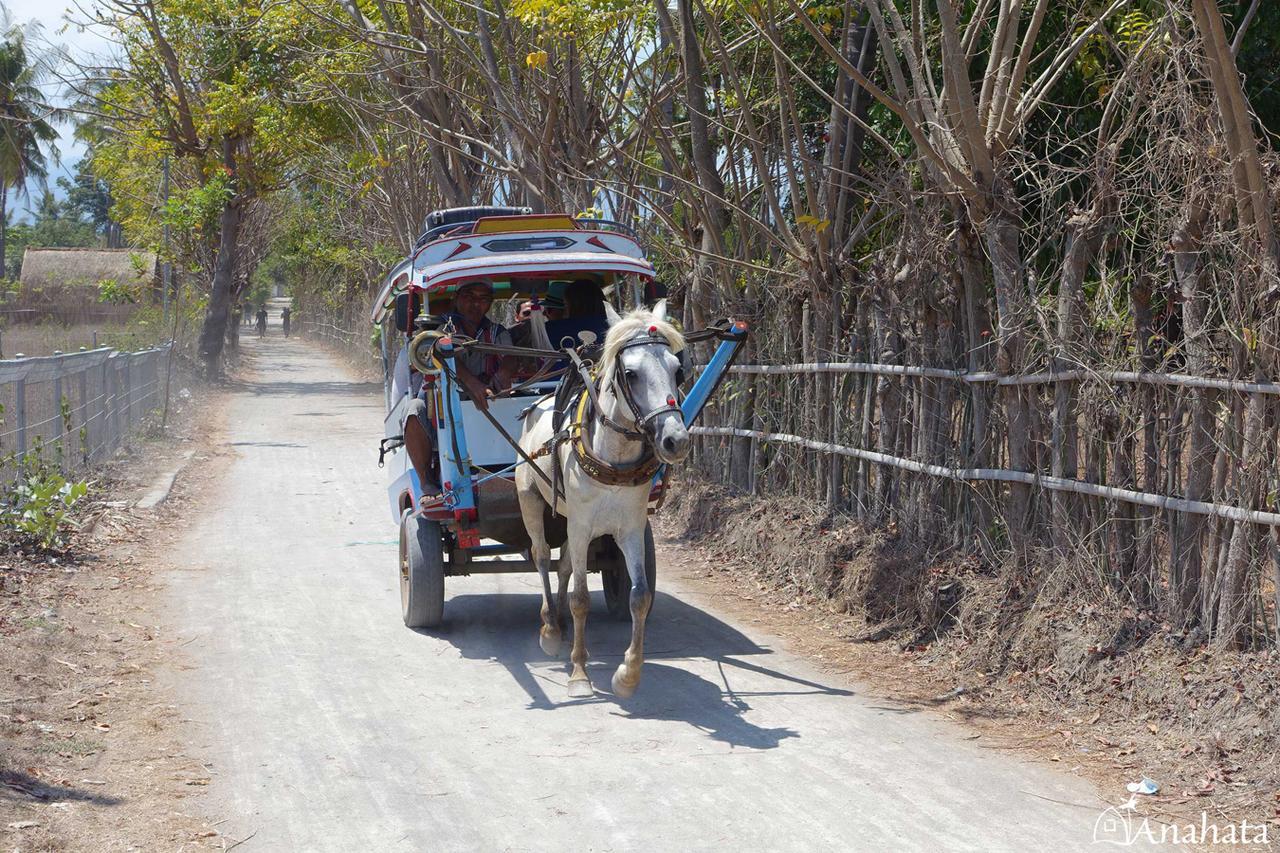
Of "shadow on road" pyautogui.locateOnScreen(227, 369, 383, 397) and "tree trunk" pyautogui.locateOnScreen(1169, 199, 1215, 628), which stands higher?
"tree trunk" pyautogui.locateOnScreen(1169, 199, 1215, 628)

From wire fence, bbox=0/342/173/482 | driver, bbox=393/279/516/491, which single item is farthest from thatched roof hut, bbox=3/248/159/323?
driver, bbox=393/279/516/491

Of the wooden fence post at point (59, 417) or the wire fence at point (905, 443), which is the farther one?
the wooden fence post at point (59, 417)

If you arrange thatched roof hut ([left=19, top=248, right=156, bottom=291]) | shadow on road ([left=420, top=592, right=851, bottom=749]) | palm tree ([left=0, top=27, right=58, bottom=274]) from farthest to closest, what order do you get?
palm tree ([left=0, top=27, right=58, bottom=274]), thatched roof hut ([left=19, top=248, right=156, bottom=291]), shadow on road ([left=420, top=592, right=851, bottom=749])

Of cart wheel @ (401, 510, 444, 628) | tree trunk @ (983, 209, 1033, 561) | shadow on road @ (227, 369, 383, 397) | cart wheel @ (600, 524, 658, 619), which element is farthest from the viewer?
shadow on road @ (227, 369, 383, 397)

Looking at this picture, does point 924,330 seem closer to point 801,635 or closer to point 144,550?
point 801,635

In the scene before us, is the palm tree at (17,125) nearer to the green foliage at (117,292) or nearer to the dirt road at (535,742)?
the green foliage at (117,292)

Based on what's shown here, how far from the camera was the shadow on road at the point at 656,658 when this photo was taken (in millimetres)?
6684

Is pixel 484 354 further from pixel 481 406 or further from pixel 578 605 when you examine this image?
pixel 578 605

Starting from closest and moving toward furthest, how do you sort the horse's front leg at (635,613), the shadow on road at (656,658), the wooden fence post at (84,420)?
the shadow on road at (656,658) < the horse's front leg at (635,613) < the wooden fence post at (84,420)

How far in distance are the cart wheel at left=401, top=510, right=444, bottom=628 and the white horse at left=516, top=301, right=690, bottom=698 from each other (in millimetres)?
1069

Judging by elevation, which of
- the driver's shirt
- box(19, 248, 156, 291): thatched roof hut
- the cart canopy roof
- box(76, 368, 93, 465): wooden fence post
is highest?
box(19, 248, 156, 291): thatched roof hut

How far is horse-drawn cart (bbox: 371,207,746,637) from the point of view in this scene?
311 inches

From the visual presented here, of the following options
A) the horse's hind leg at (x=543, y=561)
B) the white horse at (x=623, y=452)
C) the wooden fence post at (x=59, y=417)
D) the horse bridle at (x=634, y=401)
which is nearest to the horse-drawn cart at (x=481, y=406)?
the horse's hind leg at (x=543, y=561)

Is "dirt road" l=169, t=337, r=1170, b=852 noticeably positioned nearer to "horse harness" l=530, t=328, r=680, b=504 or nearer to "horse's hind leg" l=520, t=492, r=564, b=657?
"horse's hind leg" l=520, t=492, r=564, b=657
